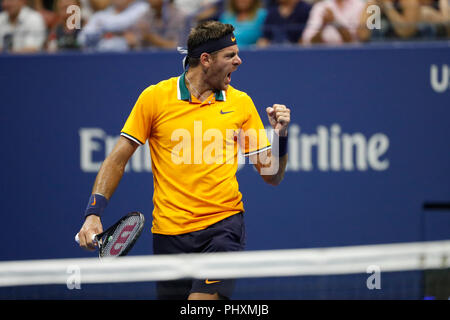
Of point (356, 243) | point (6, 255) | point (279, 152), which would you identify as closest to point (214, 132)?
point (279, 152)

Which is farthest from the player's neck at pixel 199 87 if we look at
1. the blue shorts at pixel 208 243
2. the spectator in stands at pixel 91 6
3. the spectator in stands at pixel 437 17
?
the spectator in stands at pixel 437 17

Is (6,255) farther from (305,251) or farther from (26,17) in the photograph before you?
(305,251)

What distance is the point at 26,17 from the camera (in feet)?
23.6

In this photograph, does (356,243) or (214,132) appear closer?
(214,132)

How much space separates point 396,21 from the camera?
22.0 feet

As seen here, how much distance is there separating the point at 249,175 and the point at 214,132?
107 inches

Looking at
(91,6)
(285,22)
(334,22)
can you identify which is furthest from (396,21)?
(91,6)

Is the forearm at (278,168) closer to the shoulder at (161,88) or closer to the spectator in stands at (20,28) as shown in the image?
the shoulder at (161,88)

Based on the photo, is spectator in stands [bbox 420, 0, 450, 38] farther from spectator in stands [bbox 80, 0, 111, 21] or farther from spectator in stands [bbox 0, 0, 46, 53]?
spectator in stands [bbox 0, 0, 46, 53]

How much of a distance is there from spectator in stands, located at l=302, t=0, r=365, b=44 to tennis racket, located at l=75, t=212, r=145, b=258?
3.57m

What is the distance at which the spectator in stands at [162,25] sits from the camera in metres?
6.82

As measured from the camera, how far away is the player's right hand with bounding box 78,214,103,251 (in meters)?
3.68

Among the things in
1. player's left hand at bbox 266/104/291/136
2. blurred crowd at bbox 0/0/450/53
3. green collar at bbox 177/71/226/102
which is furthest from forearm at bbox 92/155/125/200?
blurred crowd at bbox 0/0/450/53

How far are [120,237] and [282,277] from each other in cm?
264
